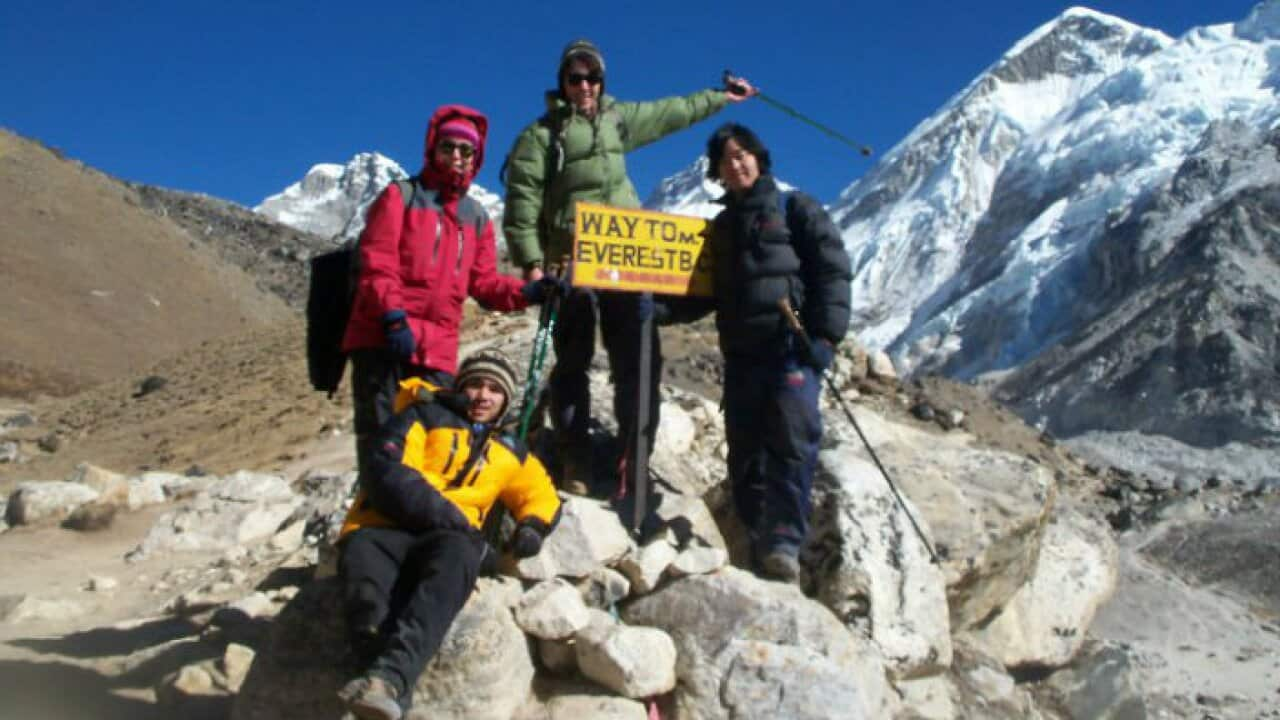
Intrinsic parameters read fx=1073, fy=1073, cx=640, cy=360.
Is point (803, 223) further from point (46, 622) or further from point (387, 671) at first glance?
point (46, 622)

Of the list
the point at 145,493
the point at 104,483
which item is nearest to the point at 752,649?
the point at 145,493

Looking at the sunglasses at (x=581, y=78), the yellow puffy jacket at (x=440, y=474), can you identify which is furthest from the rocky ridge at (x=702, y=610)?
the sunglasses at (x=581, y=78)

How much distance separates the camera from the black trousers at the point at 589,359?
4.76 meters

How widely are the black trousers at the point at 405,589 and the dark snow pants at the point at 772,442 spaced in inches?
58.1

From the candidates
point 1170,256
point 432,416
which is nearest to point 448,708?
point 432,416

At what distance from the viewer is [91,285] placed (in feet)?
111

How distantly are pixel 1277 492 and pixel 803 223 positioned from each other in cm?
1762

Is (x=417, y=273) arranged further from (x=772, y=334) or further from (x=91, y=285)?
(x=91, y=285)

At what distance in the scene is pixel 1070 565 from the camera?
663cm

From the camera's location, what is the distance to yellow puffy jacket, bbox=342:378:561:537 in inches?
135

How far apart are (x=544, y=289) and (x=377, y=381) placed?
30.9 inches

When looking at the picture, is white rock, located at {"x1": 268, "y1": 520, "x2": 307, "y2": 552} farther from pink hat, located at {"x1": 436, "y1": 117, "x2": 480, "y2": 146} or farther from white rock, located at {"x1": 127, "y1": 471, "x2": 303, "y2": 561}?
pink hat, located at {"x1": 436, "y1": 117, "x2": 480, "y2": 146}

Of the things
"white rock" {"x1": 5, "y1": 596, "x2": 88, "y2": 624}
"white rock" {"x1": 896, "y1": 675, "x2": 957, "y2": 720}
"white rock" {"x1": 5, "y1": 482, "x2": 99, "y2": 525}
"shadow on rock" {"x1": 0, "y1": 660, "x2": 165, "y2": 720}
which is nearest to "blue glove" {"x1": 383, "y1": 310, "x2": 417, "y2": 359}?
"shadow on rock" {"x1": 0, "y1": 660, "x2": 165, "y2": 720}

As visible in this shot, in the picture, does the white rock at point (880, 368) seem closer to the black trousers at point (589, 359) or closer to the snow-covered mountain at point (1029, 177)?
the black trousers at point (589, 359)
